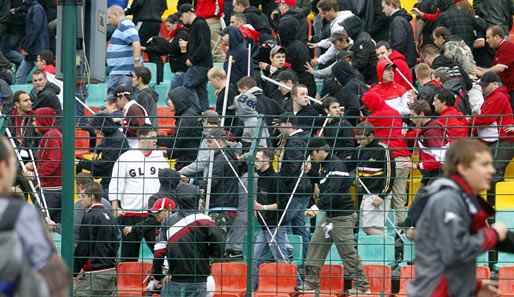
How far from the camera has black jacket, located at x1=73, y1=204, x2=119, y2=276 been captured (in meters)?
11.2

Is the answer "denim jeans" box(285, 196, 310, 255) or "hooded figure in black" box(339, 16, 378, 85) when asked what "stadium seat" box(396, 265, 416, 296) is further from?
"hooded figure in black" box(339, 16, 378, 85)

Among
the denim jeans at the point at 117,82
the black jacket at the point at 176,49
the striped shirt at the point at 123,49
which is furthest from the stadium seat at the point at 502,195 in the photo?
the striped shirt at the point at 123,49

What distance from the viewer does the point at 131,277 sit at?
1159 cm

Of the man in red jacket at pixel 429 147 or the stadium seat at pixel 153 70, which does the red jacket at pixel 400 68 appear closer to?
the man in red jacket at pixel 429 147

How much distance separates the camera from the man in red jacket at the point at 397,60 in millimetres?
15703

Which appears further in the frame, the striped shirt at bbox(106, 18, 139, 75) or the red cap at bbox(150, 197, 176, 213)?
the striped shirt at bbox(106, 18, 139, 75)

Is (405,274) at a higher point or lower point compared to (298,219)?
lower

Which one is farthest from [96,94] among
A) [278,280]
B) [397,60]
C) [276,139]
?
[278,280]

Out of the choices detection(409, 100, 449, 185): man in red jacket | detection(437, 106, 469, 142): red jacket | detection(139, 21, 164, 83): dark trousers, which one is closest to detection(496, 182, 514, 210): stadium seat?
detection(437, 106, 469, 142): red jacket

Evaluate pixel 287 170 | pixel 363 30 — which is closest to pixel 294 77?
pixel 363 30

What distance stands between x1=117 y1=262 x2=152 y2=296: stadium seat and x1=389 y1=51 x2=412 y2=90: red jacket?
553 cm

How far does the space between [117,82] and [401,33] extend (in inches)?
167

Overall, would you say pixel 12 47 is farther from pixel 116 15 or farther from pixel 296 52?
pixel 296 52

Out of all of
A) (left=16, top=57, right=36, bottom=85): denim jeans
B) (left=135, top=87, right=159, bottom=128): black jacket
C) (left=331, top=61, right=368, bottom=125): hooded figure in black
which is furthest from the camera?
(left=16, top=57, right=36, bottom=85): denim jeans
